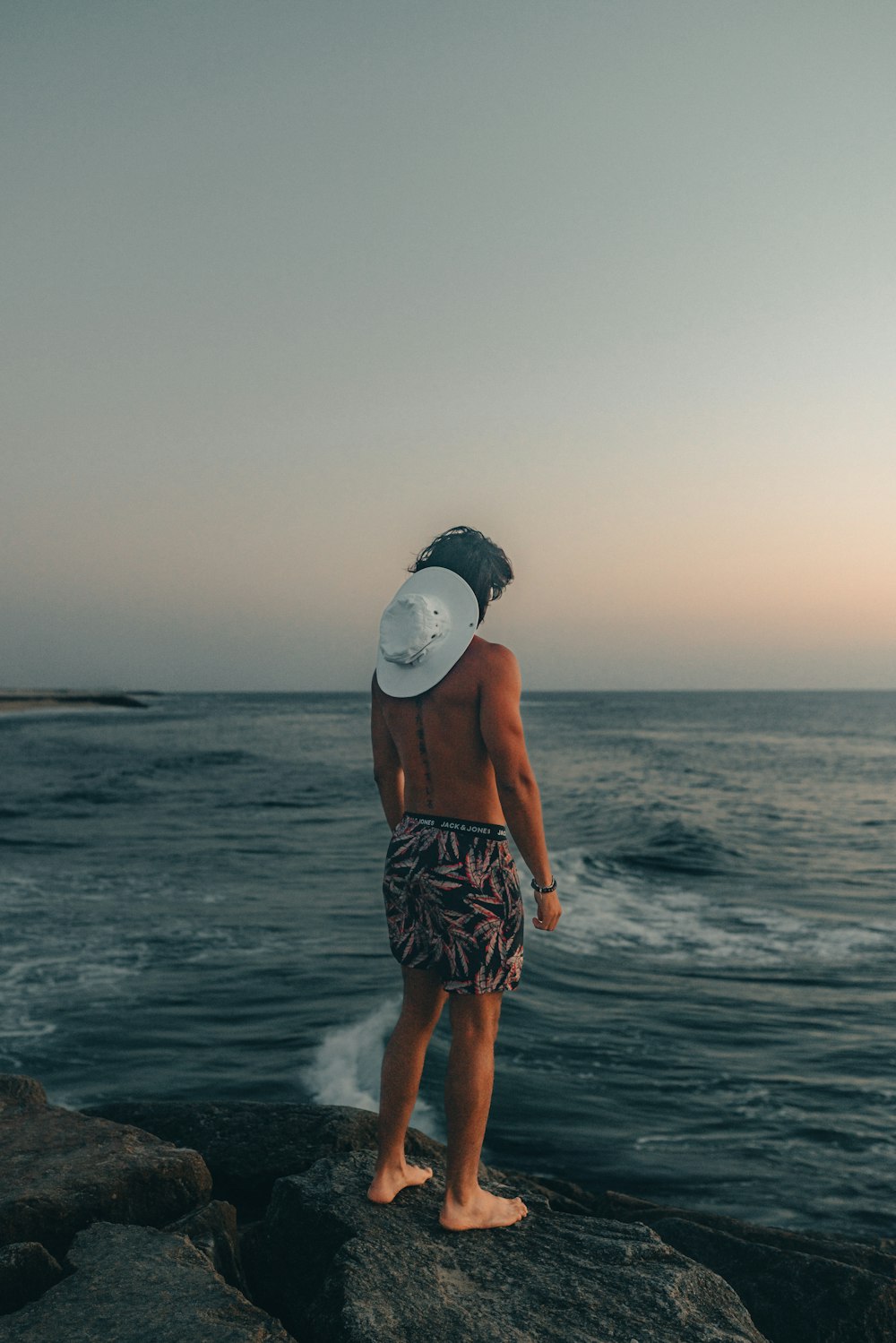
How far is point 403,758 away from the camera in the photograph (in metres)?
3.54

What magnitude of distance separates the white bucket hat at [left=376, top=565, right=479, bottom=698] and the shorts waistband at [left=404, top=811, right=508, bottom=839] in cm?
46

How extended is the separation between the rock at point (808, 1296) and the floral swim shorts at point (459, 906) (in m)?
1.70

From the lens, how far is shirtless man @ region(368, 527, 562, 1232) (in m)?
3.33

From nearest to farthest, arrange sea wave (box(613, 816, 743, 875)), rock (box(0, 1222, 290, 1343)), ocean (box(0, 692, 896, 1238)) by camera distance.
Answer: rock (box(0, 1222, 290, 1343))
ocean (box(0, 692, 896, 1238))
sea wave (box(613, 816, 743, 875))

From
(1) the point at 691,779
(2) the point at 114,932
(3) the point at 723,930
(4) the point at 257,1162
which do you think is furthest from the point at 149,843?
(1) the point at 691,779

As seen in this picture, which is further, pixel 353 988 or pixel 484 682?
pixel 353 988

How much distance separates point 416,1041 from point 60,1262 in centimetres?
137

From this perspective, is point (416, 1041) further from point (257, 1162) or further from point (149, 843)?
point (149, 843)

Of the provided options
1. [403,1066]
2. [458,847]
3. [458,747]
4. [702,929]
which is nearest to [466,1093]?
[403,1066]

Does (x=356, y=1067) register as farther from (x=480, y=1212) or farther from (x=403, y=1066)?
(x=403, y=1066)

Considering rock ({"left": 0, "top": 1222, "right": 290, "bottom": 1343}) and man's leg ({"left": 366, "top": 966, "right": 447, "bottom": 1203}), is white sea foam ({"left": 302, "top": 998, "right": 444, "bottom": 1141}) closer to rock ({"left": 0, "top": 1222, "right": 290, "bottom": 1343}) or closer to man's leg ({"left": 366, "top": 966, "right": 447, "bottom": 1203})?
man's leg ({"left": 366, "top": 966, "right": 447, "bottom": 1203})

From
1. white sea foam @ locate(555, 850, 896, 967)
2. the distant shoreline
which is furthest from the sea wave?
the distant shoreline

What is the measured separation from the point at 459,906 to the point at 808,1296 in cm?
210

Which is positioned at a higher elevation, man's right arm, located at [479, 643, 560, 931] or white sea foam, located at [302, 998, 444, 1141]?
man's right arm, located at [479, 643, 560, 931]
